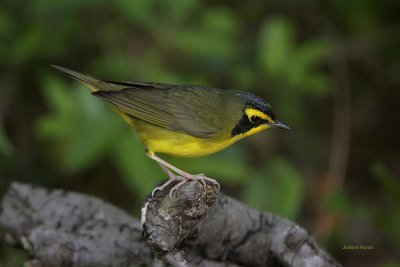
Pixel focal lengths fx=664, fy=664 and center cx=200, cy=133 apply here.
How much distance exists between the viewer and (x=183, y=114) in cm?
436

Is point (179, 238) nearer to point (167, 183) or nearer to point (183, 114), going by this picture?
point (167, 183)

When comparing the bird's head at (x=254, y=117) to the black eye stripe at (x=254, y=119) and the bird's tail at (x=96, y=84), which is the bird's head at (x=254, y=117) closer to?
the black eye stripe at (x=254, y=119)

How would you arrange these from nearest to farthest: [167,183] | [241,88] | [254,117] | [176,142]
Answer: [167,183] < [176,142] < [254,117] < [241,88]

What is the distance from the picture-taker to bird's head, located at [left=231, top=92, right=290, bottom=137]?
421 centimetres

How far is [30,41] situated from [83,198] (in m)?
2.47

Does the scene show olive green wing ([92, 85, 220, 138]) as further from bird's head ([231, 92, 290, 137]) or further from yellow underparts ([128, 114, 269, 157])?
bird's head ([231, 92, 290, 137])

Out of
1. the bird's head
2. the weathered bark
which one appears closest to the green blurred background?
the bird's head

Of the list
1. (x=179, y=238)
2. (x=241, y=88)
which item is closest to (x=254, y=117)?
(x=179, y=238)

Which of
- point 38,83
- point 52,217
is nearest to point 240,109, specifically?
point 52,217

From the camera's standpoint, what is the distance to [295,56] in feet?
21.0

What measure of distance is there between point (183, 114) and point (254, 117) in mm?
469

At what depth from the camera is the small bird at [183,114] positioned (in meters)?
4.15

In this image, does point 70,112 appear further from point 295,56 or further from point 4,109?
point 295,56

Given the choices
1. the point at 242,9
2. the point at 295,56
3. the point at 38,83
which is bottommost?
the point at 38,83
